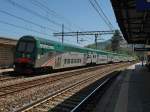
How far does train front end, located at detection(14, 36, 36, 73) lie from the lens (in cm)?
2231

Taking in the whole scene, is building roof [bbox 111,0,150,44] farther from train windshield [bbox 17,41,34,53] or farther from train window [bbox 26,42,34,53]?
train windshield [bbox 17,41,34,53]

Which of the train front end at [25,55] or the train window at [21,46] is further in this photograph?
the train window at [21,46]

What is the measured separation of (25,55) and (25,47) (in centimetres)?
69

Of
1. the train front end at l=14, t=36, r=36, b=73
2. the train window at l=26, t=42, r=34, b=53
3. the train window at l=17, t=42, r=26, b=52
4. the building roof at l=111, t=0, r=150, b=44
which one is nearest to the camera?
the building roof at l=111, t=0, r=150, b=44

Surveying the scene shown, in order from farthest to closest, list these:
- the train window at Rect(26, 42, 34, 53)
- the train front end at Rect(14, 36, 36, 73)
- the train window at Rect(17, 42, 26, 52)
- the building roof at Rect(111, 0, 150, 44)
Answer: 1. the train window at Rect(17, 42, 26, 52)
2. the train window at Rect(26, 42, 34, 53)
3. the train front end at Rect(14, 36, 36, 73)
4. the building roof at Rect(111, 0, 150, 44)

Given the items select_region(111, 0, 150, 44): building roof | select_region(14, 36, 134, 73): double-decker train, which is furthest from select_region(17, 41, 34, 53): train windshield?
select_region(111, 0, 150, 44): building roof

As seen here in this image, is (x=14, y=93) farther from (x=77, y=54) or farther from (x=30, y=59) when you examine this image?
(x=77, y=54)

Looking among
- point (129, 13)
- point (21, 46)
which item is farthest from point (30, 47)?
point (129, 13)

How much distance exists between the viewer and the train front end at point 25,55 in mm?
22312

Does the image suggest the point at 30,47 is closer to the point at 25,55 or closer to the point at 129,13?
the point at 25,55

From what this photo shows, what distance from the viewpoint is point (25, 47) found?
2312 centimetres

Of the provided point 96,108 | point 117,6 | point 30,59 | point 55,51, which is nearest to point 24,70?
point 30,59

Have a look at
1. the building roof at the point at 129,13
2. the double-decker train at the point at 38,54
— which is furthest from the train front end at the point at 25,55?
the building roof at the point at 129,13

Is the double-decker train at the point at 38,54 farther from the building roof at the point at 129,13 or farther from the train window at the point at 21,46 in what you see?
the building roof at the point at 129,13
